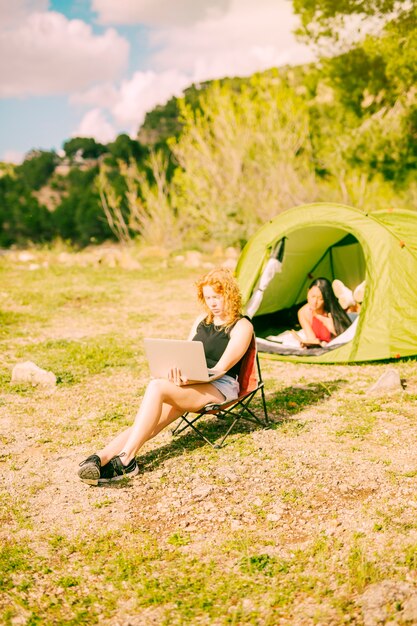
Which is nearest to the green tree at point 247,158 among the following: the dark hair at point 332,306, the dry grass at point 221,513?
the dark hair at point 332,306

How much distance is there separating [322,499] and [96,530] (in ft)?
4.28

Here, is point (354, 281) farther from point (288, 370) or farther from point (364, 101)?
point (364, 101)

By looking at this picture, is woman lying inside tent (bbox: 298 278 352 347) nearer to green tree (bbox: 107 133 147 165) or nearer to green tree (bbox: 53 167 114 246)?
green tree (bbox: 53 167 114 246)

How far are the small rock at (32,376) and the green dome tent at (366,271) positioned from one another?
232cm

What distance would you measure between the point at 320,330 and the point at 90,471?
12.3 feet

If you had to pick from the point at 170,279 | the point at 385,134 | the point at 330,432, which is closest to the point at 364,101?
the point at 385,134

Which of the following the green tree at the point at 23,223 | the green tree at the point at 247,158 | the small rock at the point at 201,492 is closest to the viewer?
the small rock at the point at 201,492

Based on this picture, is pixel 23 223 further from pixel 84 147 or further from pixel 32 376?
pixel 32 376

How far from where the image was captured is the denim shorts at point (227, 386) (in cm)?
418

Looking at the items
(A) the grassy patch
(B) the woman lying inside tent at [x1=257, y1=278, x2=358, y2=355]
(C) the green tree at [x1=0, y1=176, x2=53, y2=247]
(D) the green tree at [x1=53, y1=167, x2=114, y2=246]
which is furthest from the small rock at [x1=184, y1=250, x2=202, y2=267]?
(C) the green tree at [x1=0, y1=176, x2=53, y2=247]

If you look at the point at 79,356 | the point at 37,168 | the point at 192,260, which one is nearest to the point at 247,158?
the point at 192,260

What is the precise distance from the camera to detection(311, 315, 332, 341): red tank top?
6734 millimetres

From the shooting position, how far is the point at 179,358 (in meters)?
3.96

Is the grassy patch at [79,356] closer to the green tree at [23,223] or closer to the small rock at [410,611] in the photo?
the small rock at [410,611]
